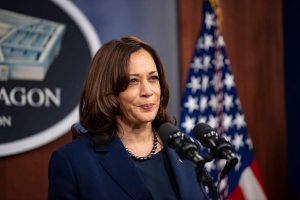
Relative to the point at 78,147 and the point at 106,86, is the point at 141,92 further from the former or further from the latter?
the point at 78,147

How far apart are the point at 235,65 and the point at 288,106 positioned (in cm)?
62

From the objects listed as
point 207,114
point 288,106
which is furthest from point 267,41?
point 207,114

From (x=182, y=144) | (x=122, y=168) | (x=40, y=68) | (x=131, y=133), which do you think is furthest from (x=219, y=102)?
(x=182, y=144)

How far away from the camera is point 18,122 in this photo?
250 cm

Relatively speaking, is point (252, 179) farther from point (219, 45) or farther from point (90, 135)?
point (90, 135)

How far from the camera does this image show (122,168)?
1566 millimetres

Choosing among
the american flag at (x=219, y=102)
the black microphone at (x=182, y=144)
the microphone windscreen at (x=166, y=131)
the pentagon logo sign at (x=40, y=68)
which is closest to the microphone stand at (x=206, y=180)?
the black microphone at (x=182, y=144)

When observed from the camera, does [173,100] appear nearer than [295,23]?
Yes

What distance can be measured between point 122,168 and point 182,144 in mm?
415

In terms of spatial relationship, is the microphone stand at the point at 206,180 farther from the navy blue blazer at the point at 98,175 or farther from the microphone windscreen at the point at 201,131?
the navy blue blazer at the point at 98,175

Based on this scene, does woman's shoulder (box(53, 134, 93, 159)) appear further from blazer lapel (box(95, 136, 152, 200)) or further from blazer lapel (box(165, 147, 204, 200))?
blazer lapel (box(165, 147, 204, 200))

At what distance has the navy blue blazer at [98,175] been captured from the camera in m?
1.51

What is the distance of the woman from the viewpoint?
5.00 ft

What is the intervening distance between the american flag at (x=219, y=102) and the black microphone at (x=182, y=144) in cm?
179
